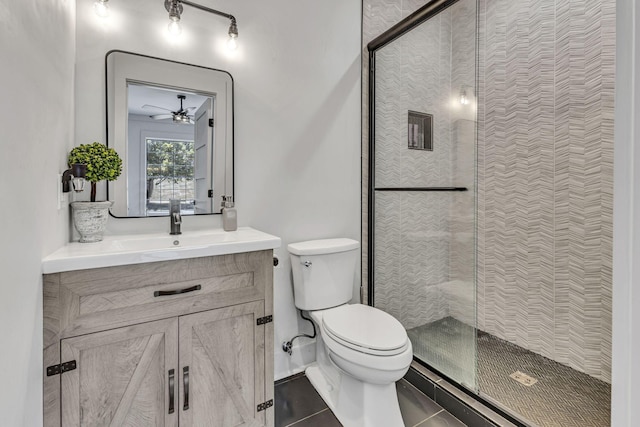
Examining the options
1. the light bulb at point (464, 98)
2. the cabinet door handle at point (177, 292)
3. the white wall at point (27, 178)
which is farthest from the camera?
the light bulb at point (464, 98)

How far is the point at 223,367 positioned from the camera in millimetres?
1334

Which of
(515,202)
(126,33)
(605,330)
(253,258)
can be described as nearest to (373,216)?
(515,202)

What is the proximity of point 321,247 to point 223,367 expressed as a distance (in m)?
0.79

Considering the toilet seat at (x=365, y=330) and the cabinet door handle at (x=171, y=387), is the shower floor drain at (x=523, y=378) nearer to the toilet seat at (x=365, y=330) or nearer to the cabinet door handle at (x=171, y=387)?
the toilet seat at (x=365, y=330)

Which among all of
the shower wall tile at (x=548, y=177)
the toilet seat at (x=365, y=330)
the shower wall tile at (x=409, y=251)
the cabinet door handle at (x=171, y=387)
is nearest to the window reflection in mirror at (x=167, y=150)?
the cabinet door handle at (x=171, y=387)

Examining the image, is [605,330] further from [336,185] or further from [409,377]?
[336,185]

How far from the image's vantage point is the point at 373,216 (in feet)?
7.43

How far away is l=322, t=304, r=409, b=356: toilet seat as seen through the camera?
141cm

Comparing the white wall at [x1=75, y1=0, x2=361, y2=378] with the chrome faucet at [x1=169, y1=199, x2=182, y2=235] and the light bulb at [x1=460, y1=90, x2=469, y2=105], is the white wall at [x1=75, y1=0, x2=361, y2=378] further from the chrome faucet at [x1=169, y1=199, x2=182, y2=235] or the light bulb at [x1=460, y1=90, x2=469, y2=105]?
the light bulb at [x1=460, y1=90, x2=469, y2=105]

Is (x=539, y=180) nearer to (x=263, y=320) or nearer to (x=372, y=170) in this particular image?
(x=372, y=170)

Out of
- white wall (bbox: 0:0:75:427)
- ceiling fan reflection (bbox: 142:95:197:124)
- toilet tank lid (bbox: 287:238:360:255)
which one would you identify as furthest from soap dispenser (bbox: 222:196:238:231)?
white wall (bbox: 0:0:75:427)

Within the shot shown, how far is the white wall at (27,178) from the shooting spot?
72 cm

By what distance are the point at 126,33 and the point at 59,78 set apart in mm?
495

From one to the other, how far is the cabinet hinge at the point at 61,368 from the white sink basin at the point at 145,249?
0.30 metres
